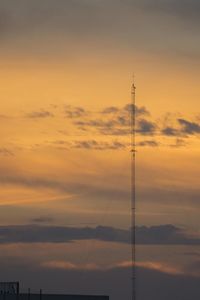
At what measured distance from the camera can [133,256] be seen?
99.8m

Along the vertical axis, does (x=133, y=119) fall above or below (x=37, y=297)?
above

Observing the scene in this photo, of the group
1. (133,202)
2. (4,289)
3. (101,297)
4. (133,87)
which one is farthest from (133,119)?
(101,297)

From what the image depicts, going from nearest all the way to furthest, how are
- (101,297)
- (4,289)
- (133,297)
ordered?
(133,297) → (4,289) → (101,297)

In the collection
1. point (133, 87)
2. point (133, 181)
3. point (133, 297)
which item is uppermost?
point (133, 87)

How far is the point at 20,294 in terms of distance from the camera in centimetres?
15238

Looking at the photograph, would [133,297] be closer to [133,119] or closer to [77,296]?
[133,119]

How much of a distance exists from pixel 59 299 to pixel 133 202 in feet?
194

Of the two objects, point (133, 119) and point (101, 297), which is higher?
point (133, 119)

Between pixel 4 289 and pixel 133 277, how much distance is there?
57.4 metres

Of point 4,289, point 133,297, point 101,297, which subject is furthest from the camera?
point 101,297

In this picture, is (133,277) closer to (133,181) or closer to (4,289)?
(133,181)

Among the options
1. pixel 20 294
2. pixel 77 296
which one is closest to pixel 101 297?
pixel 77 296

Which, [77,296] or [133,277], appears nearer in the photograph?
[133,277]

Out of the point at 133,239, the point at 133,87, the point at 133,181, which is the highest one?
the point at 133,87
